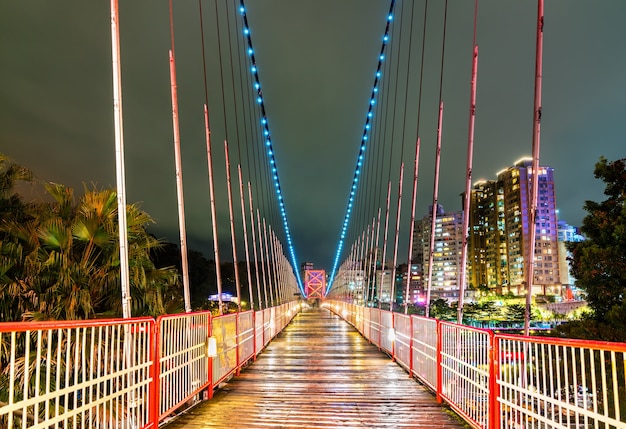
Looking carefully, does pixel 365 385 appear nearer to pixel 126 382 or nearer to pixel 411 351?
pixel 411 351

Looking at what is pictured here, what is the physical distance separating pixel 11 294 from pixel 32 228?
1010 mm

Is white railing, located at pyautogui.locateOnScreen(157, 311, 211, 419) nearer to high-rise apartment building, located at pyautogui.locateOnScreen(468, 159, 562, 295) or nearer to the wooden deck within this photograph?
the wooden deck

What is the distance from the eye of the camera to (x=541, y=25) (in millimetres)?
11062

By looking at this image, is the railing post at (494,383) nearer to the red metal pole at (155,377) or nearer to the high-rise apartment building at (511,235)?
the red metal pole at (155,377)

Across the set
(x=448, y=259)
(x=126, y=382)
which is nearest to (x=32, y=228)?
(x=126, y=382)

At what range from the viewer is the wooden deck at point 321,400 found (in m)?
6.00

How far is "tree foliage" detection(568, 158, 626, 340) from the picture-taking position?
42.9 feet

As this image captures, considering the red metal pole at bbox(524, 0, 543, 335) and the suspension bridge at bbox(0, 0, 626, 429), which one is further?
the red metal pole at bbox(524, 0, 543, 335)

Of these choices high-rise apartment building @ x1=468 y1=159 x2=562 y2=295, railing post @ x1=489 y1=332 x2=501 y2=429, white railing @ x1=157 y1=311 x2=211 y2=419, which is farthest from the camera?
high-rise apartment building @ x1=468 y1=159 x2=562 y2=295

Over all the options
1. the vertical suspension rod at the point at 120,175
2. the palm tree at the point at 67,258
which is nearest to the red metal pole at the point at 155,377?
the vertical suspension rod at the point at 120,175

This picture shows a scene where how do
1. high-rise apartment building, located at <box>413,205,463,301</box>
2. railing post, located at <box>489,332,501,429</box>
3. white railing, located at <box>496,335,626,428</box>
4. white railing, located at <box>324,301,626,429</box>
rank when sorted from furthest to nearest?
1. high-rise apartment building, located at <box>413,205,463,301</box>
2. railing post, located at <box>489,332,501,429</box>
3. white railing, located at <box>496,335,626,428</box>
4. white railing, located at <box>324,301,626,429</box>

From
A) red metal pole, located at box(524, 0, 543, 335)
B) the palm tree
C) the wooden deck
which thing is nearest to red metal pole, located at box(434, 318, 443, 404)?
the wooden deck

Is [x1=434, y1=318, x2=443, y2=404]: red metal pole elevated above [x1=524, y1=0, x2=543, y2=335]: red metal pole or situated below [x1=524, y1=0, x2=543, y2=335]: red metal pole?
below

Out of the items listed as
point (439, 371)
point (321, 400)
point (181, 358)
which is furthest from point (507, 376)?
point (181, 358)
